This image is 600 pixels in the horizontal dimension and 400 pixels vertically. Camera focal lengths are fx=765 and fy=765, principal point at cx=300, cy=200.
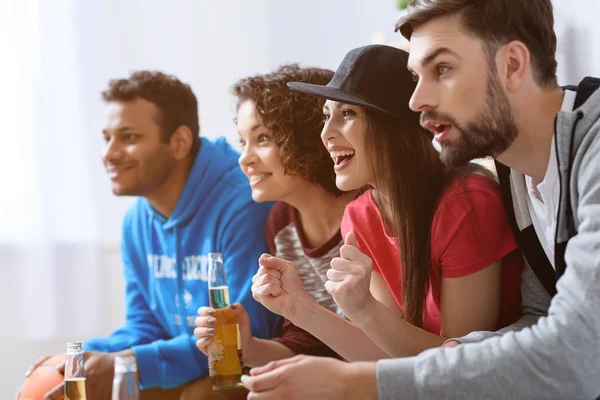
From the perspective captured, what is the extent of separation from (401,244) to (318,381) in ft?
1.53

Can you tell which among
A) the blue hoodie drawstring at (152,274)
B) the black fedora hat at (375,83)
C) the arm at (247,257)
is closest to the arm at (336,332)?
the black fedora hat at (375,83)

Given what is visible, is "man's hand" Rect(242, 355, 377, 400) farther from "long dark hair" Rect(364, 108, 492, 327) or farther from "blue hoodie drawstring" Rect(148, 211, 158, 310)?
"blue hoodie drawstring" Rect(148, 211, 158, 310)

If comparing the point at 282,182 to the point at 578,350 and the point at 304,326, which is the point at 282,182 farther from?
the point at 578,350

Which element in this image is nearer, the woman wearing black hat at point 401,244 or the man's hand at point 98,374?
the woman wearing black hat at point 401,244

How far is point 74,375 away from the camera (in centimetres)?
141

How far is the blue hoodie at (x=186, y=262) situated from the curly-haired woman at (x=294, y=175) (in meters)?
0.13

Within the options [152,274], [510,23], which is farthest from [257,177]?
[510,23]

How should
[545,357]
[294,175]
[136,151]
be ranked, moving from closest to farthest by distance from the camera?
1. [545,357]
2. [294,175]
3. [136,151]

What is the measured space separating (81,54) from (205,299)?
1579mm

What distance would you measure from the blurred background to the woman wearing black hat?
1.70m

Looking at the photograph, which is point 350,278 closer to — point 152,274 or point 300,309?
point 300,309

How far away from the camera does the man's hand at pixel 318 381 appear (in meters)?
0.97

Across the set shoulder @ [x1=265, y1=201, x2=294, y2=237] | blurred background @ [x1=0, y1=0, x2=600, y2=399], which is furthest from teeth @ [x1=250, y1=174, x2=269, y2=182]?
blurred background @ [x1=0, y1=0, x2=600, y2=399]

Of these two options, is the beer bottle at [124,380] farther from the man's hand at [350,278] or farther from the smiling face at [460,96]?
the smiling face at [460,96]
